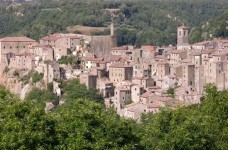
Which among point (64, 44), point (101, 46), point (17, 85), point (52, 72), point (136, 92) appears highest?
point (64, 44)

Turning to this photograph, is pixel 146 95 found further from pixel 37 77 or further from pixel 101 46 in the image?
pixel 101 46

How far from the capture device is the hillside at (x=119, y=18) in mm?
74500

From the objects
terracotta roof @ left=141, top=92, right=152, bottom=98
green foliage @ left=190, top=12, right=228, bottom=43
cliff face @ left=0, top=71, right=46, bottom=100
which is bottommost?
cliff face @ left=0, top=71, right=46, bottom=100

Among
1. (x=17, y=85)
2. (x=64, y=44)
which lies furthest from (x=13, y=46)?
(x=64, y=44)

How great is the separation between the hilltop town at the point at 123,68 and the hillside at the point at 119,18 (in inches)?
594

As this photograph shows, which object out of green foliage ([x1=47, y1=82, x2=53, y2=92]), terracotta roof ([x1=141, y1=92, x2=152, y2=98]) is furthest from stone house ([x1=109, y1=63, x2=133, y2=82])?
green foliage ([x1=47, y1=82, x2=53, y2=92])

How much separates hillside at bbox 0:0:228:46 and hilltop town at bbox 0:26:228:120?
15095 mm

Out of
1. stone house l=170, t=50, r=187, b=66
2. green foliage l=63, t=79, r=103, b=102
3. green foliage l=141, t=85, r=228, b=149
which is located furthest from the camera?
stone house l=170, t=50, r=187, b=66

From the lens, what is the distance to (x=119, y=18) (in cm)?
8875

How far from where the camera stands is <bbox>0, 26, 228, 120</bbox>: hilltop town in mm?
42531

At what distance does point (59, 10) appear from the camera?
89.2m

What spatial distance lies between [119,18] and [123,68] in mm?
42294

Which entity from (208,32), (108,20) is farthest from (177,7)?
(208,32)

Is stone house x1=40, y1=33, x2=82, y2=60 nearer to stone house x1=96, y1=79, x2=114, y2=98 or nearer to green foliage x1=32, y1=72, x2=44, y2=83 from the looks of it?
green foliage x1=32, y1=72, x2=44, y2=83
